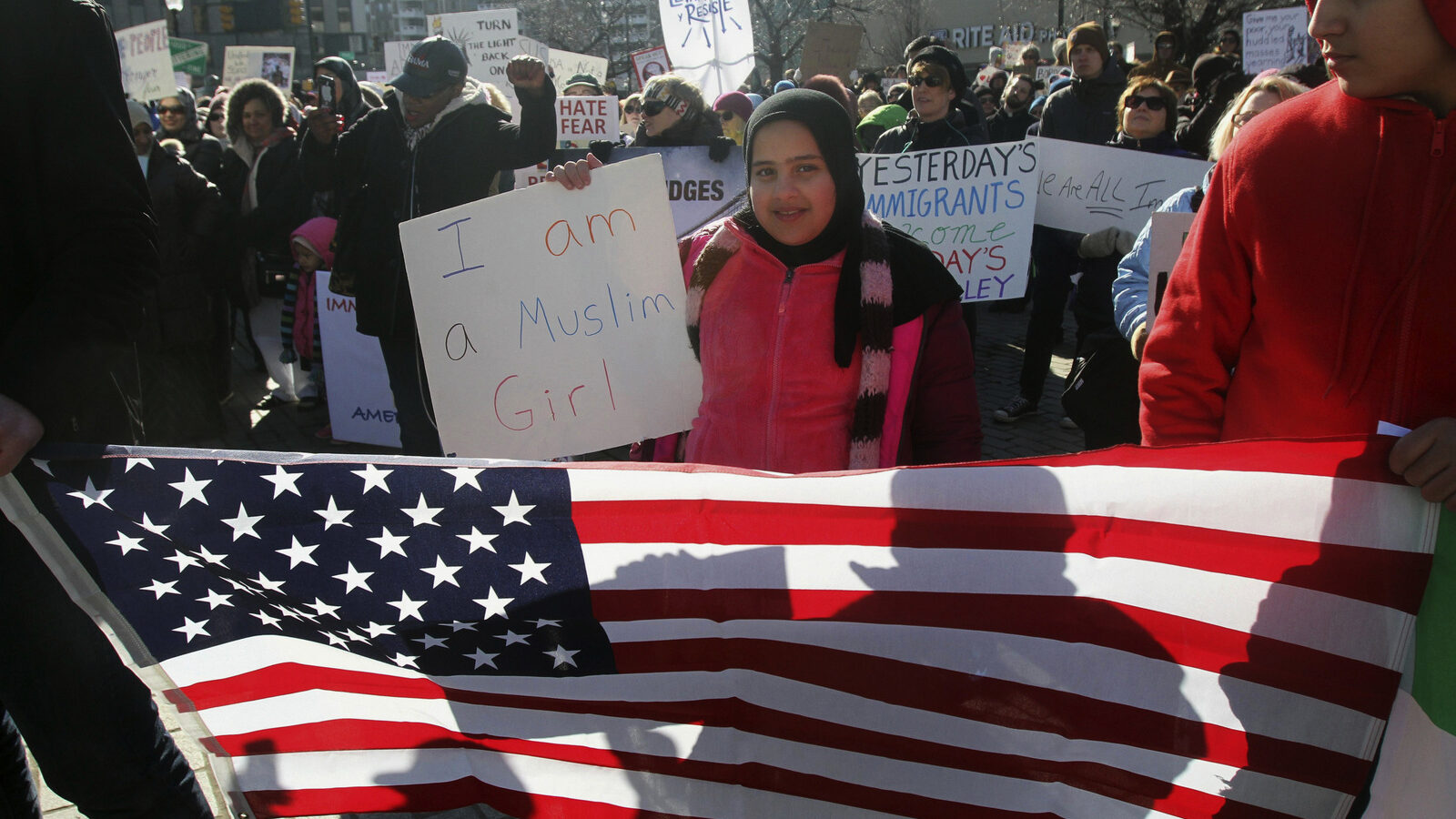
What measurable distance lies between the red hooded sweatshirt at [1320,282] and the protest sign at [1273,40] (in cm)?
1134

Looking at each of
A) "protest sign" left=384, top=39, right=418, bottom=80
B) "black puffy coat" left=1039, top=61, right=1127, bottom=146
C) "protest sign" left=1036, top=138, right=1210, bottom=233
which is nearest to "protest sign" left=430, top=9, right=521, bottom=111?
"protest sign" left=384, top=39, right=418, bottom=80

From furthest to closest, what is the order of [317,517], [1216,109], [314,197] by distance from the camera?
[1216,109] < [314,197] < [317,517]

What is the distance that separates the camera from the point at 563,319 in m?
2.76

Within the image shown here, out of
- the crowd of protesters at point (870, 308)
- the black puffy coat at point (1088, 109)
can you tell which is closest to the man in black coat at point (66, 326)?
the crowd of protesters at point (870, 308)

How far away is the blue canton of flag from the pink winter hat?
413cm

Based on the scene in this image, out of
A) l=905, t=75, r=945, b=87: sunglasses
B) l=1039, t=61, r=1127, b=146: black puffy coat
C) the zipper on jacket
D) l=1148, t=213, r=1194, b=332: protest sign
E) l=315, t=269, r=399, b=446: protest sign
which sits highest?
l=905, t=75, r=945, b=87: sunglasses

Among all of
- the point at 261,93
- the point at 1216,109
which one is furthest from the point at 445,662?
the point at 1216,109

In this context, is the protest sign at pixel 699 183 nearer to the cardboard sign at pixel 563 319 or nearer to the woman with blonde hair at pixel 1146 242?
the woman with blonde hair at pixel 1146 242

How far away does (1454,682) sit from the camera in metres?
1.49

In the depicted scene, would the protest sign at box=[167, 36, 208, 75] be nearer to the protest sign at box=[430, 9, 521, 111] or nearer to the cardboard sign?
the protest sign at box=[430, 9, 521, 111]

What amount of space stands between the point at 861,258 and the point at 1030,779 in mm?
A: 1111

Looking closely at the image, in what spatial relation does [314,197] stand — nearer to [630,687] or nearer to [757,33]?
[630,687]

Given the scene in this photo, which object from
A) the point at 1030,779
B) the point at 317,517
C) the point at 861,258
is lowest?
the point at 1030,779

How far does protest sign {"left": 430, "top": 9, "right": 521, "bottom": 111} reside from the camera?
11.5m
